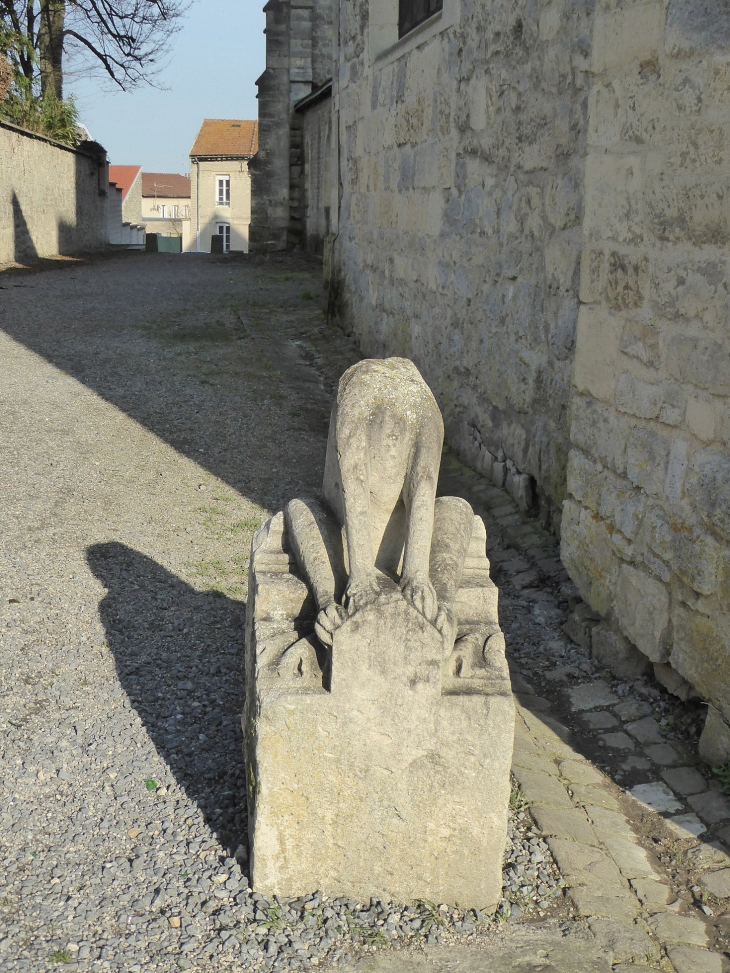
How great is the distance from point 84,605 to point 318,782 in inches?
95.0

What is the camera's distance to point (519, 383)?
6.39 metres

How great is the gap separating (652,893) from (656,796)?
61cm

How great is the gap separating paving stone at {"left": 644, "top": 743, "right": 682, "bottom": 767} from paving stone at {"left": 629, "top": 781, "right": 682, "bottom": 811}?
5.8 inches

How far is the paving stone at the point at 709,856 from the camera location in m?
3.42

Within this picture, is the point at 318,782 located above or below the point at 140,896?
above

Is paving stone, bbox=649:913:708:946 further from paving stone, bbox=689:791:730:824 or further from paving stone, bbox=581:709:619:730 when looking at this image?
paving stone, bbox=581:709:619:730

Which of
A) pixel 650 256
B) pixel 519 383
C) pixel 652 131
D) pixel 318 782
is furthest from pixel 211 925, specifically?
pixel 519 383

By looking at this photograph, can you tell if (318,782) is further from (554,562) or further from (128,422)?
(128,422)

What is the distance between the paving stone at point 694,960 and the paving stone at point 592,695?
4.94ft

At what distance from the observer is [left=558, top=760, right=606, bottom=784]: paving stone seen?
12.7ft

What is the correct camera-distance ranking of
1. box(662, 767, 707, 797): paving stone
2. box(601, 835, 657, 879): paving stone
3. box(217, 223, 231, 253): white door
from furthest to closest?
box(217, 223, 231, 253): white door
box(662, 767, 707, 797): paving stone
box(601, 835, 657, 879): paving stone

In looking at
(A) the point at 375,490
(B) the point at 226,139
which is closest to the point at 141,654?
(A) the point at 375,490

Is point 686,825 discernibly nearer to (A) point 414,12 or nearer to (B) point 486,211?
(B) point 486,211

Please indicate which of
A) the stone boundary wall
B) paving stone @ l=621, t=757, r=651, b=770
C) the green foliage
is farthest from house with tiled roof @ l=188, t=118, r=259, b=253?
Result: paving stone @ l=621, t=757, r=651, b=770
